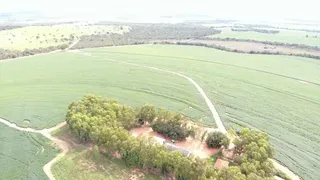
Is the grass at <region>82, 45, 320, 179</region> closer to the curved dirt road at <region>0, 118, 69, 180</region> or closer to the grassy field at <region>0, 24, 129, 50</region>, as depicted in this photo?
the grassy field at <region>0, 24, 129, 50</region>

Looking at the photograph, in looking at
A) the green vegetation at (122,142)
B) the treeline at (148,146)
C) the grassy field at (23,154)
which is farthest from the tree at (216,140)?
the grassy field at (23,154)

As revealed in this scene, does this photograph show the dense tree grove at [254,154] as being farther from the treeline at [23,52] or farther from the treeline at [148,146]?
the treeline at [23,52]

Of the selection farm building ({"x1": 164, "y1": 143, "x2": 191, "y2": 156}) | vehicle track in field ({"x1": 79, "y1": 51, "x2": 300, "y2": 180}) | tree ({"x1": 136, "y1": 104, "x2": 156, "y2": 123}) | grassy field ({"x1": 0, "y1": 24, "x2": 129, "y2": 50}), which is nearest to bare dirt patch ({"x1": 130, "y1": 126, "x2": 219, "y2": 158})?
tree ({"x1": 136, "y1": 104, "x2": 156, "y2": 123})

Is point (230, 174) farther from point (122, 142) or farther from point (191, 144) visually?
point (122, 142)

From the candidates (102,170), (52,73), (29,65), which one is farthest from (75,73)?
(102,170)

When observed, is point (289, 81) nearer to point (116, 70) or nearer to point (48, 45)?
point (116, 70)

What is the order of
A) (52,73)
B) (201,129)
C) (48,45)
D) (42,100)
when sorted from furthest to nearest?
(48,45), (52,73), (42,100), (201,129)
